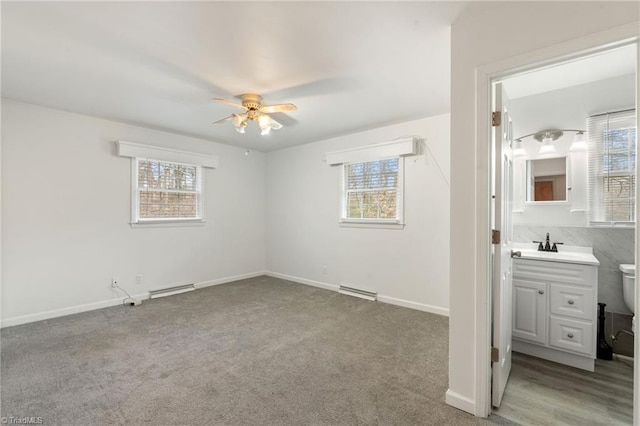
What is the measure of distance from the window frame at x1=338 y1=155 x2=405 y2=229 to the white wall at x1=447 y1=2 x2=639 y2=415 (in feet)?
6.93

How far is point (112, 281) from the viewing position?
3.88 meters

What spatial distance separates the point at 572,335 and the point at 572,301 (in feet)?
0.91

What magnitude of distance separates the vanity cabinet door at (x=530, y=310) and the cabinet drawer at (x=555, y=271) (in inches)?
2.8

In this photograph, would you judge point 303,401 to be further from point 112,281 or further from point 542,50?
point 112,281

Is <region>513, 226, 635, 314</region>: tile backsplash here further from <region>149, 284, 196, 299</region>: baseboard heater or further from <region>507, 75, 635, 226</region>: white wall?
<region>149, 284, 196, 299</region>: baseboard heater

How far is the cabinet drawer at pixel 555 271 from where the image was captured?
7.42ft

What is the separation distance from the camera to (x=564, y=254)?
8.45ft

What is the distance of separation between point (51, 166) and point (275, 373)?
3.66 metres

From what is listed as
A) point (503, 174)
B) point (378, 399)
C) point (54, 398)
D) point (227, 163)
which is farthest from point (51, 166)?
point (503, 174)

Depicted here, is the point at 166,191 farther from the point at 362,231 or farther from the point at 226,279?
the point at 362,231

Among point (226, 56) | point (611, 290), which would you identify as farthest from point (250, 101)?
point (611, 290)

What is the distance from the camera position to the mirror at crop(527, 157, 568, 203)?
281 cm

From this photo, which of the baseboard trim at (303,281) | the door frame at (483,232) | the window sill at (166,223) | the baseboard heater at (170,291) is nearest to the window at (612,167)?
the door frame at (483,232)

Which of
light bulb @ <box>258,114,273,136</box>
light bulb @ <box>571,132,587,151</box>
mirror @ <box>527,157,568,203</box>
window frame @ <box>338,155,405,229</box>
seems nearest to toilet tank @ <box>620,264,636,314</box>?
mirror @ <box>527,157,568,203</box>
